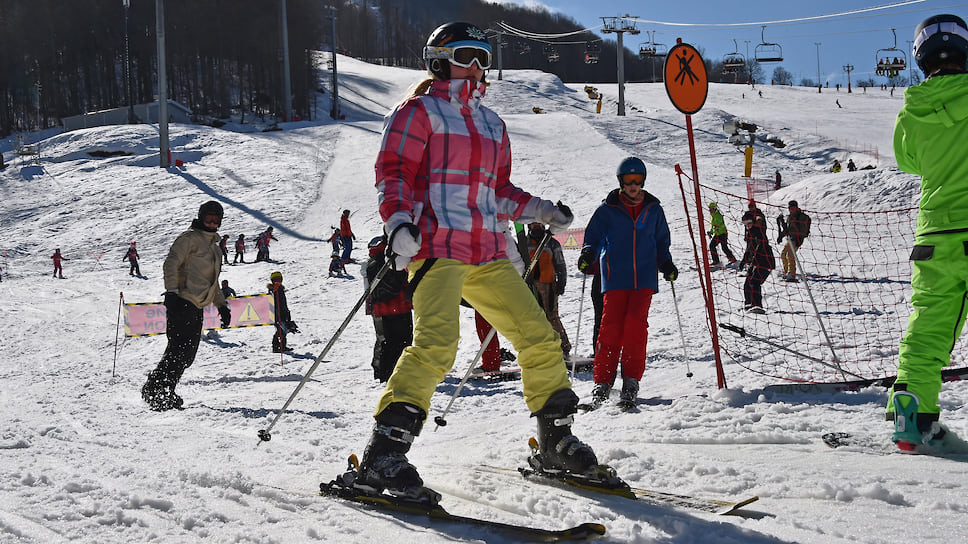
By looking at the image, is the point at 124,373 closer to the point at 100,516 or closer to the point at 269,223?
the point at 100,516

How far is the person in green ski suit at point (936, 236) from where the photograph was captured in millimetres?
3152

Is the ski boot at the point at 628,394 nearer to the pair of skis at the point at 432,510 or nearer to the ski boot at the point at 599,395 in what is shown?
the ski boot at the point at 599,395

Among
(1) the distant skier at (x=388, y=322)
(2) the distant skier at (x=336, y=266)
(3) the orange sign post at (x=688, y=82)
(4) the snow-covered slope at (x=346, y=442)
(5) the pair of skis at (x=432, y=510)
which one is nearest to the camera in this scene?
(5) the pair of skis at (x=432, y=510)

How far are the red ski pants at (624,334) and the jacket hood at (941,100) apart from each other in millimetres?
2075

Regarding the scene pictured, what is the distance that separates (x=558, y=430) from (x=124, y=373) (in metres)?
6.93

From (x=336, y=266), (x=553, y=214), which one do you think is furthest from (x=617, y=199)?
(x=336, y=266)

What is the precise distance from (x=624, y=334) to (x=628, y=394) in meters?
0.40

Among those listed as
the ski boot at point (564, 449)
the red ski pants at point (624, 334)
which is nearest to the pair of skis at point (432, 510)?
the ski boot at point (564, 449)

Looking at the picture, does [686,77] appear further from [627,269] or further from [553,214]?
[553,214]

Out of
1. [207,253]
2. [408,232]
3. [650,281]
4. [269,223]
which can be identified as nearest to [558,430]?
[408,232]

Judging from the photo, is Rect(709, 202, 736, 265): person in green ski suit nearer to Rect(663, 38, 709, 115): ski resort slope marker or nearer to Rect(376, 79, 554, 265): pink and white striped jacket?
Rect(663, 38, 709, 115): ski resort slope marker

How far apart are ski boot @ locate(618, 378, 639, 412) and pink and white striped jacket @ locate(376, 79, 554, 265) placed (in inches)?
77.9

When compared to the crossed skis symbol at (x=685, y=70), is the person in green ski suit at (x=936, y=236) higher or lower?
lower

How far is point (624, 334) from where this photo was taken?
5.00m
